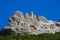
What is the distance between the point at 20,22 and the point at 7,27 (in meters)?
5.65

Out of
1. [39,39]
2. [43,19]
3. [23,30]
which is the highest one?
[43,19]

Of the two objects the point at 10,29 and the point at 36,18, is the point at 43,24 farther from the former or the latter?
the point at 10,29

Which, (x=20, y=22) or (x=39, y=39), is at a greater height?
(x=20, y=22)

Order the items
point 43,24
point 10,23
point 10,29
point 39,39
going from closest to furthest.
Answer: point 39,39 → point 10,29 → point 10,23 → point 43,24

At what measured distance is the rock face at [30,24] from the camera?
2933 inches

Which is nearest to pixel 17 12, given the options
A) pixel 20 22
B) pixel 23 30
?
pixel 20 22

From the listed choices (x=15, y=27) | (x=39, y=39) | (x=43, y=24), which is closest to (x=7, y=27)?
(x=15, y=27)

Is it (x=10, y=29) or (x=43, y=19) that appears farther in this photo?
(x=43, y=19)

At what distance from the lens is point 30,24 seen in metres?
80.2

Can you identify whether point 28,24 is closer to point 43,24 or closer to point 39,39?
point 43,24

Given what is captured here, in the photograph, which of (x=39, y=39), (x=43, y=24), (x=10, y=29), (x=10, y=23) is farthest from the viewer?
(x=43, y=24)

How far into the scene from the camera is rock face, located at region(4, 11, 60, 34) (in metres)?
74.5

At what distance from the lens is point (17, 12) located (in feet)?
274

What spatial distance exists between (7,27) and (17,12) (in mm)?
9740
